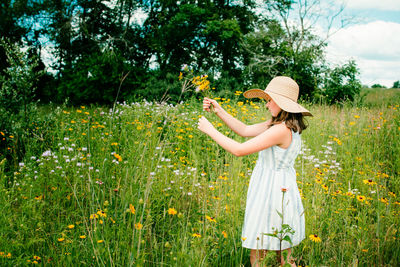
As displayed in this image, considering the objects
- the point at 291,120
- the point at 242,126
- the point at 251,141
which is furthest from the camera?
the point at 242,126

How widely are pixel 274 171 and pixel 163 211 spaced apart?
1028 mm

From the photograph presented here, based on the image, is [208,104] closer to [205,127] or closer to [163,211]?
[205,127]

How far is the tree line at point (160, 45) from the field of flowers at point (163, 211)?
1098 centimetres

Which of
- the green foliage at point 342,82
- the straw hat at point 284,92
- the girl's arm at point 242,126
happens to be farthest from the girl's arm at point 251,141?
the green foliage at point 342,82

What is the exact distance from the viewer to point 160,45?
1548 centimetres

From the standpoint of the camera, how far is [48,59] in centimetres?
1786

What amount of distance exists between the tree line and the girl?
467 inches

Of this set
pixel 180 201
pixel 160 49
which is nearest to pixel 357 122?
pixel 180 201

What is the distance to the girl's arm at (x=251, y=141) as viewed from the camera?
1.71m

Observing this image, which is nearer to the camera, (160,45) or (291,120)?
(291,120)

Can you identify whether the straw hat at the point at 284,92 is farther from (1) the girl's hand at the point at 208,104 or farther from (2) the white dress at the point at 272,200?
(1) the girl's hand at the point at 208,104

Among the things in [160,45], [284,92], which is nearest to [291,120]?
[284,92]

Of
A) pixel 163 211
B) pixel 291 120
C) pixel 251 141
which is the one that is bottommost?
pixel 163 211

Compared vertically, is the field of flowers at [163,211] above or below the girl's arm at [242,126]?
below
